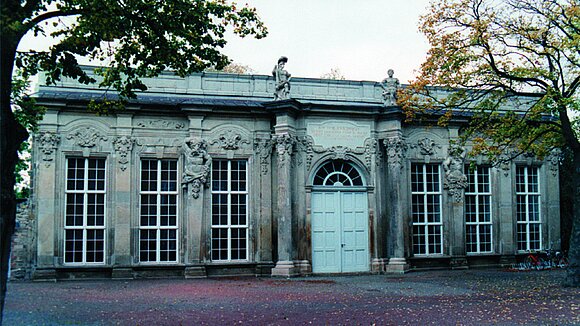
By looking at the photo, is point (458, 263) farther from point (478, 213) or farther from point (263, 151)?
point (263, 151)

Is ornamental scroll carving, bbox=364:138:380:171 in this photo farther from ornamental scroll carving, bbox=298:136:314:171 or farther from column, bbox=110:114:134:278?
column, bbox=110:114:134:278

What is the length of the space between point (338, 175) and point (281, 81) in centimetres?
389

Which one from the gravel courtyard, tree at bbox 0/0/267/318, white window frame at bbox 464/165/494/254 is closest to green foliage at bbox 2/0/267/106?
tree at bbox 0/0/267/318

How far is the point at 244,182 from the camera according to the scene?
21.5 metres

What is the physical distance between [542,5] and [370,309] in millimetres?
9356

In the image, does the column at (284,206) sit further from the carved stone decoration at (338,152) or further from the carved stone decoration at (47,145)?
the carved stone decoration at (47,145)

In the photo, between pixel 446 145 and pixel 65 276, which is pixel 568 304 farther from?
pixel 65 276

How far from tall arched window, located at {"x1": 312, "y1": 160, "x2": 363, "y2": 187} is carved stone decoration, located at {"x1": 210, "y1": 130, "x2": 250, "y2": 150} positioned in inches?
118

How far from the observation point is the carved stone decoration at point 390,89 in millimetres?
22078

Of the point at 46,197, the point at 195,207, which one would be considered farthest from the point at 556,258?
the point at 46,197

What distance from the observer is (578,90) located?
645 inches

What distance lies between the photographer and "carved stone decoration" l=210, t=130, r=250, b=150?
836 inches

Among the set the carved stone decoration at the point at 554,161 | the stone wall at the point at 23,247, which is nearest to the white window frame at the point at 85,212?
the stone wall at the point at 23,247

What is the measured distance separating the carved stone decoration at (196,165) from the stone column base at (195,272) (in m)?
2.37
